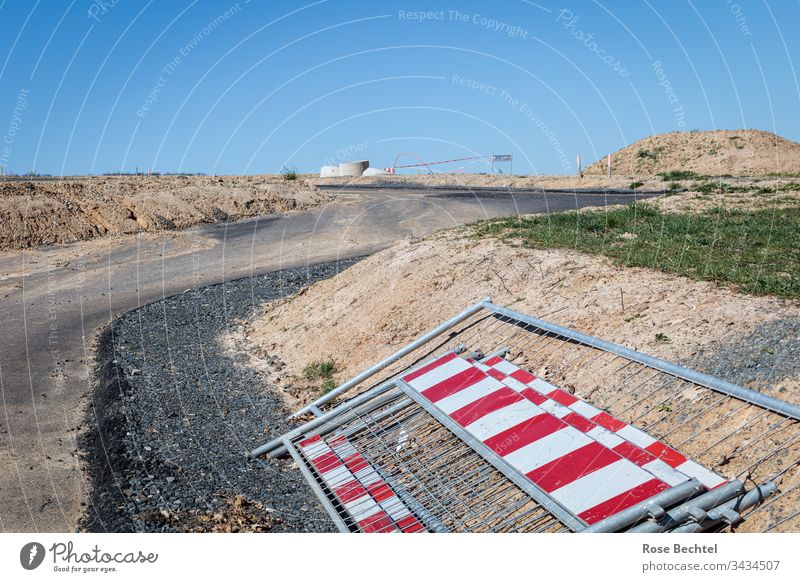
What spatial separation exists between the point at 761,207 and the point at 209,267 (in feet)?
56.7

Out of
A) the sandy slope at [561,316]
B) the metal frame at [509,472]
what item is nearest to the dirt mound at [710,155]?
the sandy slope at [561,316]

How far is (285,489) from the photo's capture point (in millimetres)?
8656

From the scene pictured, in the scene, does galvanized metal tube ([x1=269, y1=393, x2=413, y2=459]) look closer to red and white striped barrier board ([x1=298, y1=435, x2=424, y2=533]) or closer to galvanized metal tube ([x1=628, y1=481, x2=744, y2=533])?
red and white striped barrier board ([x1=298, y1=435, x2=424, y2=533])

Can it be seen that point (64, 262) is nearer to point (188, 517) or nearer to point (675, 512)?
point (188, 517)

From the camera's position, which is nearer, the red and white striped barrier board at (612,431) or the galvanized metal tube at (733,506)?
the galvanized metal tube at (733,506)

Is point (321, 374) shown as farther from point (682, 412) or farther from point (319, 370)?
point (682, 412)

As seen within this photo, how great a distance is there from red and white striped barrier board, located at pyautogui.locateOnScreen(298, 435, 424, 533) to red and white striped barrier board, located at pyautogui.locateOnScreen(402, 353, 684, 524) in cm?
107

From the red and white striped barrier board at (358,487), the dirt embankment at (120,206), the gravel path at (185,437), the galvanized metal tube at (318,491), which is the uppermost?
the dirt embankment at (120,206)

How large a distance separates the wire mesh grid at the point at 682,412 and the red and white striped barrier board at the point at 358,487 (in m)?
1.10

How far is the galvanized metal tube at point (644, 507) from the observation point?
5.59m

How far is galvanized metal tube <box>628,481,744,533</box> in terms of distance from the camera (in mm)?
5605

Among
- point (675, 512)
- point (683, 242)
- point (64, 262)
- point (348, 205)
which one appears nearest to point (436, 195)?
point (348, 205)

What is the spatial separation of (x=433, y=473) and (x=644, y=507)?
2.69m

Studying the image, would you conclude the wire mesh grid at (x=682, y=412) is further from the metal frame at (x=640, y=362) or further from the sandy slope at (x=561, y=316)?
the metal frame at (x=640, y=362)
